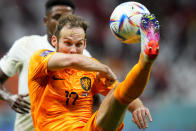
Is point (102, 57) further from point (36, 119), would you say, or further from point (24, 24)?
point (36, 119)

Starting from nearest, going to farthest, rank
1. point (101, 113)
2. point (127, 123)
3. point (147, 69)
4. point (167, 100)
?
1. point (147, 69)
2. point (101, 113)
3. point (127, 123)
4. point (167, 100)

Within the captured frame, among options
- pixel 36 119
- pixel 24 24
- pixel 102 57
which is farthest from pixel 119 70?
pixel 36 119

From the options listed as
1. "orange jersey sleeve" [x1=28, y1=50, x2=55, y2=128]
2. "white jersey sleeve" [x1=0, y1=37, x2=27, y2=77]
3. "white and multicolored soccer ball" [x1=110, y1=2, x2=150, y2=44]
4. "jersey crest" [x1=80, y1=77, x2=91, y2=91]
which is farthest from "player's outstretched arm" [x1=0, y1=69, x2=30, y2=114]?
"white and multicolored soccer ball" [x1=110, y1=2, x2=150, y2=44]

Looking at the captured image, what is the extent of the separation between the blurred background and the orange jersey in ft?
16.8

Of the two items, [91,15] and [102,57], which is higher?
[91,15]

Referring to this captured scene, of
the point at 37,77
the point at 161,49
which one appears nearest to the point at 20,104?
the point at 37,77

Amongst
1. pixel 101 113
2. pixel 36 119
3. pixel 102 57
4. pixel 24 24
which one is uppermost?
pixel 101 113

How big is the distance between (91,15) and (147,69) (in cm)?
706

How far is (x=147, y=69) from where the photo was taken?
198cm

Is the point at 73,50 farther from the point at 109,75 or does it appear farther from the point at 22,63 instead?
the point at 22,63

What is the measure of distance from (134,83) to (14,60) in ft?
6.94

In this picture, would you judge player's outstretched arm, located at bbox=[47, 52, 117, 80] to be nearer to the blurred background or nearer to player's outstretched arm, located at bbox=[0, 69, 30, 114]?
player's outstretched arm, located at bbox=[0, 69, 30, 114]

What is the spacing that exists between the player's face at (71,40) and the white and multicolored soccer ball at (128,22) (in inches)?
10.7

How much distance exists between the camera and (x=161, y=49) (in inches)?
345
